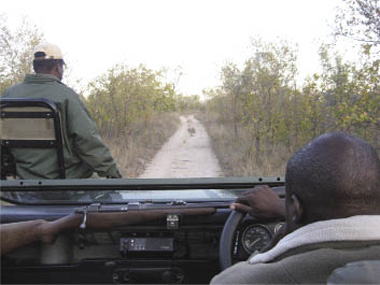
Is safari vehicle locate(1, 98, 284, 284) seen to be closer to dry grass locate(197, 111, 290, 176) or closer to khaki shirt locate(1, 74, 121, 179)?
khaki shirt locate(1, 74, 121, 179)

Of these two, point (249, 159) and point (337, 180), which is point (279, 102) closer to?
Result: point (249, 159)

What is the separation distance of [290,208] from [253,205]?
0.70 metres

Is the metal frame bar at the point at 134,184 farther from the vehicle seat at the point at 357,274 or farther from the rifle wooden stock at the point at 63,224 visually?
the vehicle seat at the point at 357,274

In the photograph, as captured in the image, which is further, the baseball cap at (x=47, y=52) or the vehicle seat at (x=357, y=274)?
the baseball cap at (x=47, y=52)

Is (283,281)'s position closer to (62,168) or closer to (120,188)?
(120,188)

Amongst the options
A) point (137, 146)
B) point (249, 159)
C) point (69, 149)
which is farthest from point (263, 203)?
point (137, 146)

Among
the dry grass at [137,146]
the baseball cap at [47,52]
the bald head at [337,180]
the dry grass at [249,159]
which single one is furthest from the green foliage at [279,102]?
the bald head at [337,180]

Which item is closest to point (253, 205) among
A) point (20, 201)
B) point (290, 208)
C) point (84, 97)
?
point (290, 208)

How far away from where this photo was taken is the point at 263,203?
7.10 ft

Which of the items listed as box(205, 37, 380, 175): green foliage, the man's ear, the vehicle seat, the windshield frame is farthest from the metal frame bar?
box(205, 37, 380, 175): green foliage

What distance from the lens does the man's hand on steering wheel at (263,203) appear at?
2.13 m

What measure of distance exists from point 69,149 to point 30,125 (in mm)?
417

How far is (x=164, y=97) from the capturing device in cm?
2088

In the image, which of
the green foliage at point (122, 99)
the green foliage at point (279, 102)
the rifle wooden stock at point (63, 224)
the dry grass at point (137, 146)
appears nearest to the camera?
the rifle wooden stock at point (63, 224)
